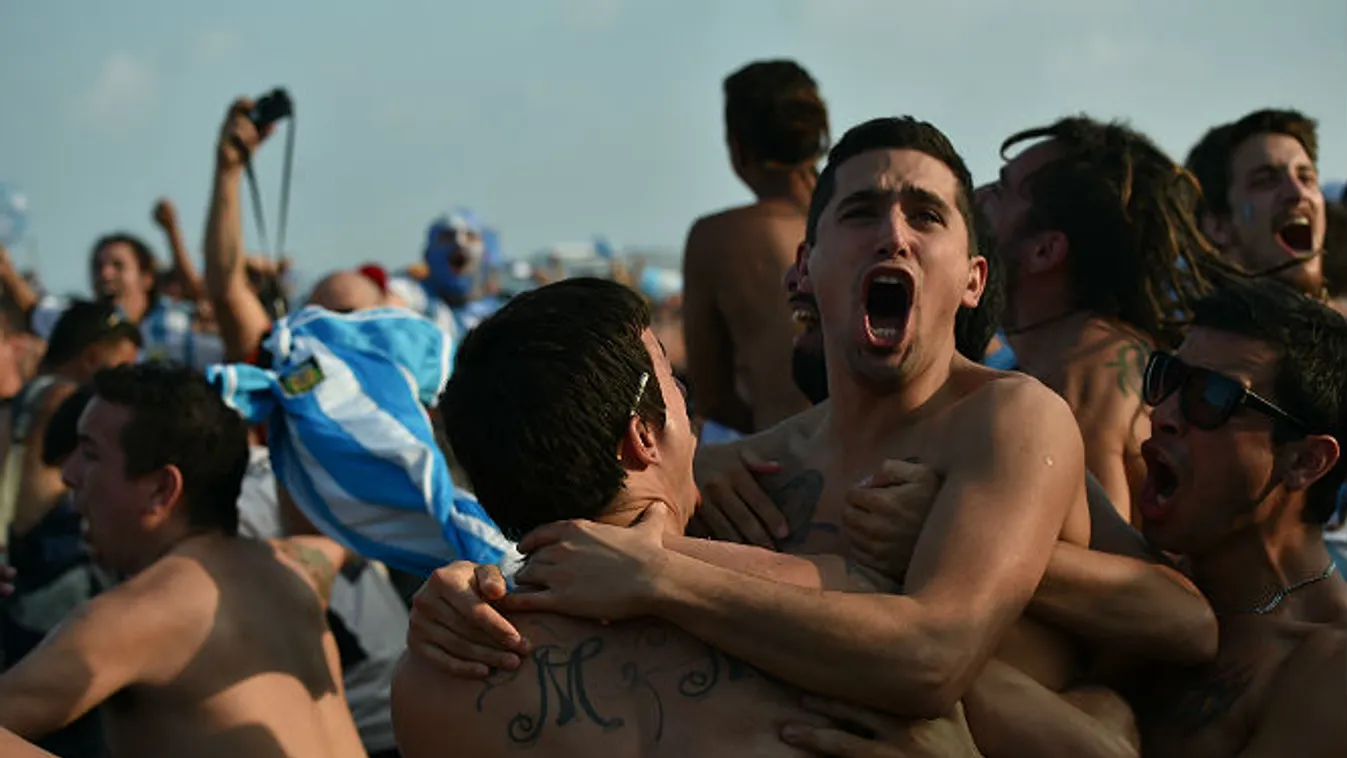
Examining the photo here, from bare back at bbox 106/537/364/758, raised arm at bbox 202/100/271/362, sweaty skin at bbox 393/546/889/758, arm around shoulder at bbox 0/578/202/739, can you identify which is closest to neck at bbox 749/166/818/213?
bare back at bbox 106/537/364/758

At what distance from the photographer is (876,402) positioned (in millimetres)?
3447

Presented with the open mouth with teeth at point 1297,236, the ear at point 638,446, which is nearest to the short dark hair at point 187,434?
the ear at point 638,446

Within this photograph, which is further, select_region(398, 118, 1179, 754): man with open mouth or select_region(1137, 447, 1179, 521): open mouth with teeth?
select_region(1137, 447, 1179, 521): open mouth with teeth

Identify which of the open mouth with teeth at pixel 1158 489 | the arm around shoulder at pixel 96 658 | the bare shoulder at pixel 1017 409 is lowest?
the arm around shoulder at pixel 96 658

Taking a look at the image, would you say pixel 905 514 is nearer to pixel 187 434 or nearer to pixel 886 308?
pixel 886 308

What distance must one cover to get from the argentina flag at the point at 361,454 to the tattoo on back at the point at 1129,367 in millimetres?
1846

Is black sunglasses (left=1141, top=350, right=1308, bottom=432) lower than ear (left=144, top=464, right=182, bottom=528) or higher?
higher

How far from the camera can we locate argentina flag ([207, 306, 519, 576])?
5.11 m

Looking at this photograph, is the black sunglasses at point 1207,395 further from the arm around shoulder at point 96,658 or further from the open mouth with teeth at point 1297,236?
the open mouth with teeth at point 1297,236

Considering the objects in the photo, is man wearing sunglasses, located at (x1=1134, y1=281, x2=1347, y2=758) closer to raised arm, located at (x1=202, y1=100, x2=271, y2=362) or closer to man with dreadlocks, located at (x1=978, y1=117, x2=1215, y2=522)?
man with dreadlocks, located at (x1=978, y1=117, x2=1215, y2=522)

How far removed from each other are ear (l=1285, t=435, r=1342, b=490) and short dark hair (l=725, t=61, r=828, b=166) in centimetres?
275

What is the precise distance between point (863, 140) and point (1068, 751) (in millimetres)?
1319

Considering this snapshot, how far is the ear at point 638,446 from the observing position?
3002mm

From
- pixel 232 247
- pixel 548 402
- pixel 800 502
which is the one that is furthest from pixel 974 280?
pixel 232 247
